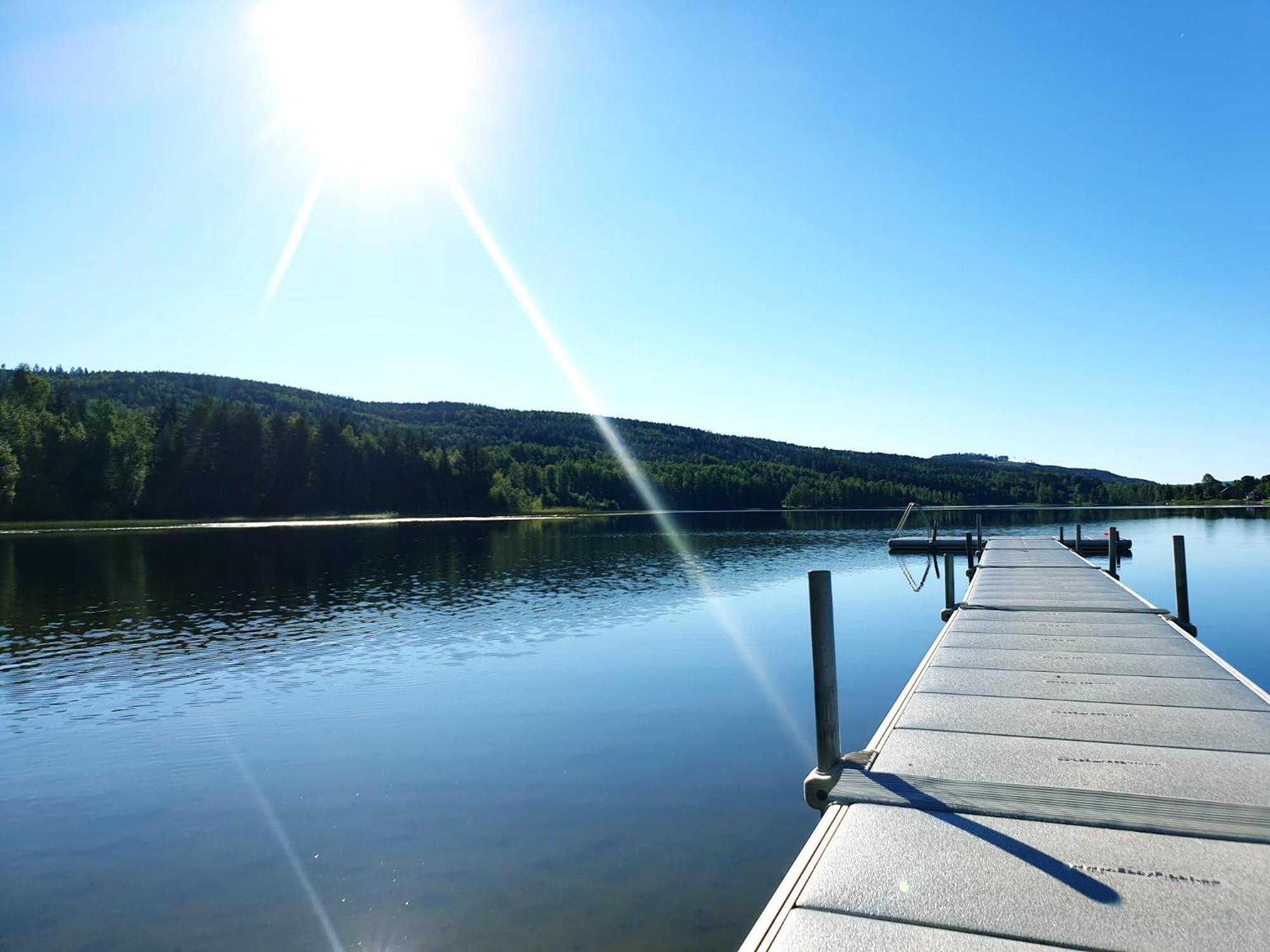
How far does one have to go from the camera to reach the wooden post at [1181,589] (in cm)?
1424

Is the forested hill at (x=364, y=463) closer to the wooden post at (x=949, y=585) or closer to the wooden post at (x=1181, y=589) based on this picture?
the wooden post at (x=949, y=585)


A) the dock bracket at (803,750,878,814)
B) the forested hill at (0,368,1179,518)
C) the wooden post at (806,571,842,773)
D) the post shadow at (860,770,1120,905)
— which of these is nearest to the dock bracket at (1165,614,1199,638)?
the wooden post at (806,571,842,773)

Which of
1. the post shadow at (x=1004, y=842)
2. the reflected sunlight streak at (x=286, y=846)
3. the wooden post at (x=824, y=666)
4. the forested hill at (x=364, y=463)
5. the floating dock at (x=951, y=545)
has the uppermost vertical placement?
the forested hill at (x=364, y=463)

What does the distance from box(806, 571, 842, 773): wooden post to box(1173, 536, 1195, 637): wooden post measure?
9.42 meters

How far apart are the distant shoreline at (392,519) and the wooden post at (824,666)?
98.6 feet

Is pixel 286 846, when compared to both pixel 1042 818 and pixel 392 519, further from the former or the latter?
pixel 392 519

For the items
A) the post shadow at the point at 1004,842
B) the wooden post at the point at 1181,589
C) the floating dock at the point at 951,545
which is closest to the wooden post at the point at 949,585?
the wooden post at the point at 1181,589

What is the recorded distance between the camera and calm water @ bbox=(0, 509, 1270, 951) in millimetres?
6789

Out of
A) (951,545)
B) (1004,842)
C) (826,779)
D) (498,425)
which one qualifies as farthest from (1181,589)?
(498,425)

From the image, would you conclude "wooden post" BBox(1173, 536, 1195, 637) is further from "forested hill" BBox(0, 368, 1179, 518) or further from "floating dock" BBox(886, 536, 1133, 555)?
"forested hill" BBox(0, 368, 1179, 518)

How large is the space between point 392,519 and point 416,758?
87480 mm

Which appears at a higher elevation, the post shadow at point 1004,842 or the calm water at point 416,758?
the post shadow at point 1004,842

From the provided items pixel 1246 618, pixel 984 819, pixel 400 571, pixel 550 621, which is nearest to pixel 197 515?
pixel 400 571

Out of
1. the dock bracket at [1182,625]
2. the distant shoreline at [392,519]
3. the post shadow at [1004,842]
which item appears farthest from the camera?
the distant shoreline at [392,519]
